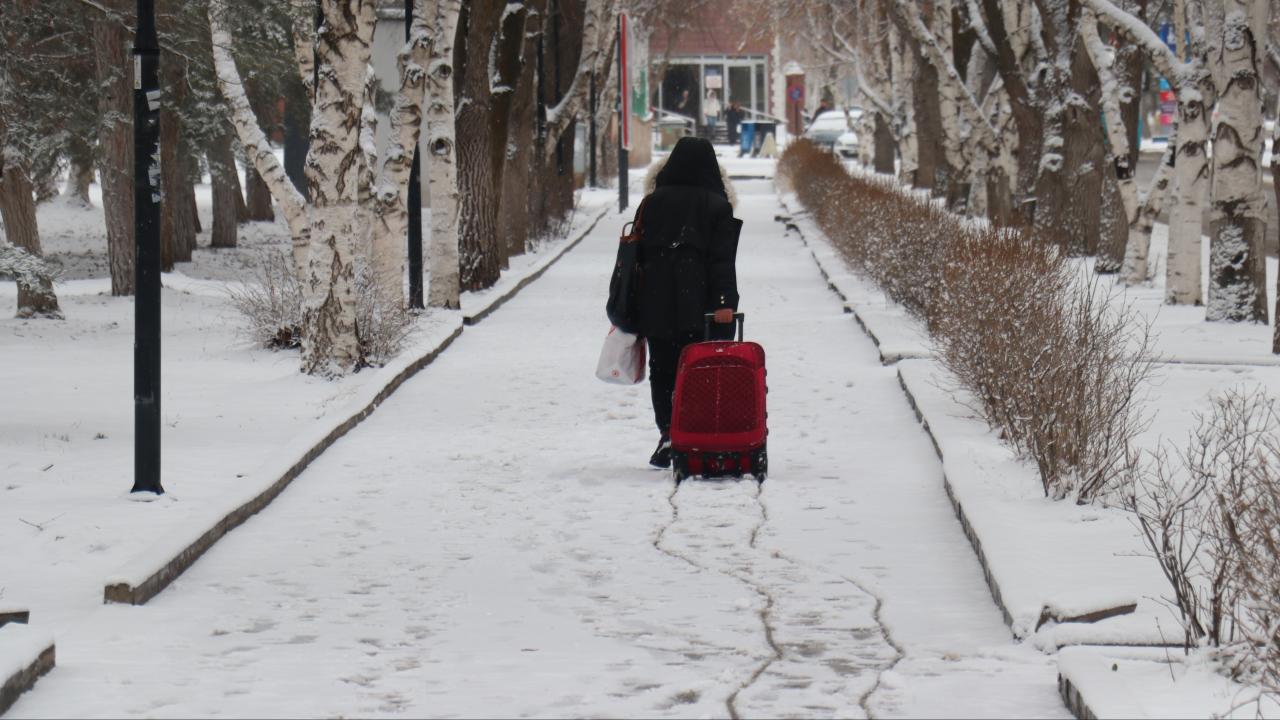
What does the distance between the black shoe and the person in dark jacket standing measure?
1.6 inches

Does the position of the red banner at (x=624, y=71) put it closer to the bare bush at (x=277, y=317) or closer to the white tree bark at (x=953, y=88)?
the white tree bark at (x=953, y=88)

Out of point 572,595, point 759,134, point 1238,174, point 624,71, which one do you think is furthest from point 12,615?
point 759,134

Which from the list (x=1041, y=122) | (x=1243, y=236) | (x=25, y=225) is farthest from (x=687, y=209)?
(x=1041, y=122)

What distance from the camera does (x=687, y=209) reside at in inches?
437

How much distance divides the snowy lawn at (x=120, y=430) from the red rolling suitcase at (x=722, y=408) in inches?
85.3

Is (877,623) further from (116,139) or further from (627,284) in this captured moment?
(116,139)

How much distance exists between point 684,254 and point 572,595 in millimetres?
3397

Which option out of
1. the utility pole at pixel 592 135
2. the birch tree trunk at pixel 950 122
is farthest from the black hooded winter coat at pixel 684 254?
the utility pole at pixel 592 135

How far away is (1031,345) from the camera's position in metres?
10.6

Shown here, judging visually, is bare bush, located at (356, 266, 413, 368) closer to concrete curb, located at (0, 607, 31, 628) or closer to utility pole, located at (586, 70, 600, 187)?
concrete curb, located at (0, 607, 31, 628)

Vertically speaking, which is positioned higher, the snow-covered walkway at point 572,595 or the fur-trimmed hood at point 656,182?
the fur-trimmed hood at point 656,182

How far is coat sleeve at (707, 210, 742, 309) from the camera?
1112 centimetres

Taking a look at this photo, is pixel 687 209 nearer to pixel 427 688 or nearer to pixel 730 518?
pixel 730 518

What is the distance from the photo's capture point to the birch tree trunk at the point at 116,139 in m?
22.7
